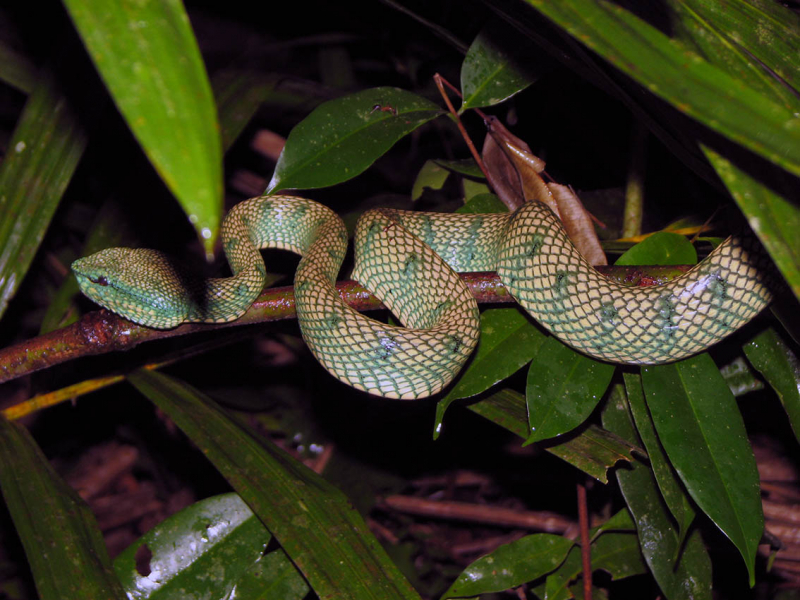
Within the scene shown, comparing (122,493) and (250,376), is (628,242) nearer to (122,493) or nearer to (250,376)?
(250,376)

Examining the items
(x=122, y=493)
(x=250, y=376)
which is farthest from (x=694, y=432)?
(x=122, y=493)

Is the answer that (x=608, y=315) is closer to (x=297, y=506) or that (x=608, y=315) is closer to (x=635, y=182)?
(x=635, y=182)

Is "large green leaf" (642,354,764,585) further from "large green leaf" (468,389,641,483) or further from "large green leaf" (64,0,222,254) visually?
"large green leaf" (64,0,222,254)

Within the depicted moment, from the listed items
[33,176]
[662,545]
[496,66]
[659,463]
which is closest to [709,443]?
[659,463]

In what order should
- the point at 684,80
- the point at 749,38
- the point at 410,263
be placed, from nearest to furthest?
the point at 684,80 → the point at 749,38 → the point at 410,263

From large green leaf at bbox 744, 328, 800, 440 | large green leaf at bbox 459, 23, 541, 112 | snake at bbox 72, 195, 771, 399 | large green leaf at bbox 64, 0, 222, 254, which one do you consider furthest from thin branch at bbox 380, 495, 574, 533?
large green leaf at bbox 64, 0, 222, 254

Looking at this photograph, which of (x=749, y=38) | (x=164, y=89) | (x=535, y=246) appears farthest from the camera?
(x=535, y=246)
